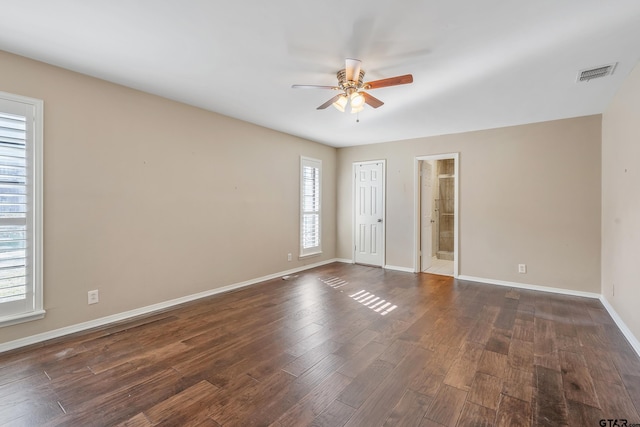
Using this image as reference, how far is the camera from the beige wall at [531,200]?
4.04 metres

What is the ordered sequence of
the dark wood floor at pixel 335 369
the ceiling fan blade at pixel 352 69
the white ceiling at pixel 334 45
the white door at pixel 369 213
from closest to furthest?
the dark wood floor at pixel 335 369 < the white ceiling at pixel 334 45 < the ceiling fan blade at pixel 352 69 < the white door at pixel 369 213

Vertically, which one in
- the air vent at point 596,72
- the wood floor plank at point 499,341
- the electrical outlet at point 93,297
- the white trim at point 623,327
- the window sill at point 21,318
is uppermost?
the air vent at point 596,72

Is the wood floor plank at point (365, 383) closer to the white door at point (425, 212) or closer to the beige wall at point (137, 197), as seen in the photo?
the beige wall at point (137, 197)

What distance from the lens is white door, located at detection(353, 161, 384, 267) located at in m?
5.88

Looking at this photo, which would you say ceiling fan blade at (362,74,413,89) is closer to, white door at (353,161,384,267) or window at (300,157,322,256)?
window at (300,157,322,256)

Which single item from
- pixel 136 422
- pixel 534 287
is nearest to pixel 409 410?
pixel 136 422

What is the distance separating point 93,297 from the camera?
297cm

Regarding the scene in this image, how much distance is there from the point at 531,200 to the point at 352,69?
3.59 meters

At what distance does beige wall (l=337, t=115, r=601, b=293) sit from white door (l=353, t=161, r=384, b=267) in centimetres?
64

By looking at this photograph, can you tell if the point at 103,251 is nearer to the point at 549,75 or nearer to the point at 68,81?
the point at 68,81

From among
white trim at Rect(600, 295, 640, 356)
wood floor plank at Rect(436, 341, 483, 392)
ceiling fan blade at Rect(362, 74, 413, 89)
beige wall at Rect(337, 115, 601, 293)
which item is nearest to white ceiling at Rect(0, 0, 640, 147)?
ceiling fan blade at Rect(362, 74, 413, 89)

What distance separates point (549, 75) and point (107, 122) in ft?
14.4

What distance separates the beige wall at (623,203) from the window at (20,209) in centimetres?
522

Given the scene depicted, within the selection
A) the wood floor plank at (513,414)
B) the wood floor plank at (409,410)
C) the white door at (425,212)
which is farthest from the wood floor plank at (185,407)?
the white door at (425,212)
